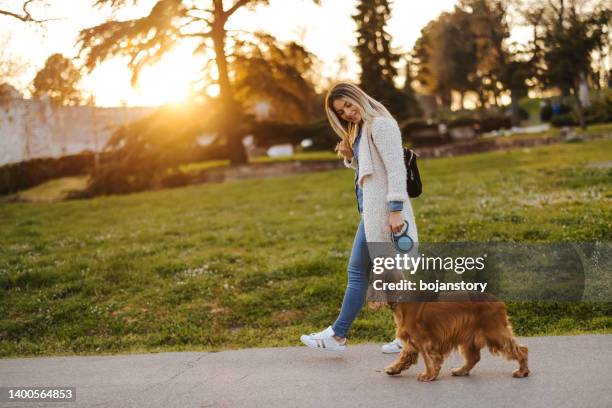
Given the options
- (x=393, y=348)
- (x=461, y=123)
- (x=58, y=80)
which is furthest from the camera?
(x=461, y=123)

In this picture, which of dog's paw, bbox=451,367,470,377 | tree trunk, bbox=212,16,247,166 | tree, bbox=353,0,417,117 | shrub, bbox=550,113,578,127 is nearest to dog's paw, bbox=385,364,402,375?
dog's paw, bbox=451,367,470,377

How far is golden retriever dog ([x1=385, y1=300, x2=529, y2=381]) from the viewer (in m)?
4.84

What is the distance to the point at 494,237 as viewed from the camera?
1030 centimetres

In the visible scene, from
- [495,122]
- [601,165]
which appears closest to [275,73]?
[601,165]

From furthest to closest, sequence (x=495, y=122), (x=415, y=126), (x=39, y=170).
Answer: (x=495, y=122), (x=415, y=126), (x=39, y=170)

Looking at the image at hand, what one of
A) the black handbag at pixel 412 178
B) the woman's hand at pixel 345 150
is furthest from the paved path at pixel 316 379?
the woman's hand at pixel 345 150

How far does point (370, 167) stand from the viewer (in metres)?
5.36

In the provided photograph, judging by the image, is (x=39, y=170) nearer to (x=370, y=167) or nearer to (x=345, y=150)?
(x=345, y=150)

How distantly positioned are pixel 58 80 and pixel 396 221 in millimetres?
18865

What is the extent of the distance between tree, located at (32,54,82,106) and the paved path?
15.9 meters

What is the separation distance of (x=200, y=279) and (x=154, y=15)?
51.7ft

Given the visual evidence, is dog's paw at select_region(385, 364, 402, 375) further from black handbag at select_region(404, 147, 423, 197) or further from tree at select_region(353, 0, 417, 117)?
tree at select_region(353, 0, 417, 117)

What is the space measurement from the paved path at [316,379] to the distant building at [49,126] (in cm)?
1620

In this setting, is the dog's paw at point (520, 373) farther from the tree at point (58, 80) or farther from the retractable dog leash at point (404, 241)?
the tree at point (58, 80)
